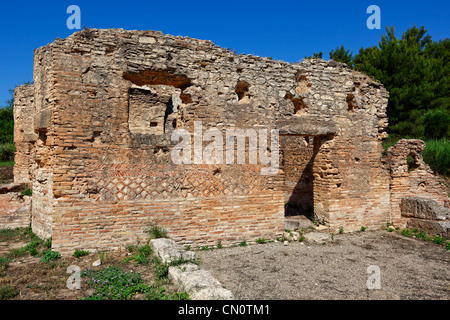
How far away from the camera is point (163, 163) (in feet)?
20.4

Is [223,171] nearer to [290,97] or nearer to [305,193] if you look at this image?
[290,97]

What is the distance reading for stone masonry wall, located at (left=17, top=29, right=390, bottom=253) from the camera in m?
5.59

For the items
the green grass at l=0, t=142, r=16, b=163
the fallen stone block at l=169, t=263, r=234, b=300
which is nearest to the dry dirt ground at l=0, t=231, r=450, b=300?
the fallen stone block at l=169, t=263, r=234, b=300

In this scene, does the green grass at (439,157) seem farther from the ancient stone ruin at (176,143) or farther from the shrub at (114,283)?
the shrub at (114,283)

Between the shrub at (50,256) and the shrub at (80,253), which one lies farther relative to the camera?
the shrub at (80,253)

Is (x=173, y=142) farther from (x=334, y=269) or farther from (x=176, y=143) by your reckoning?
(x=334, y=269)

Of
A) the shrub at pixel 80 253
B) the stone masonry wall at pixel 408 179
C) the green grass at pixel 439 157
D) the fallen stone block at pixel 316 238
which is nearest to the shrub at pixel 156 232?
the shrub at pixel 80 253

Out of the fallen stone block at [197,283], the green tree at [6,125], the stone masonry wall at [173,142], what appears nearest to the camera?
the fallen stone block at [197,283]

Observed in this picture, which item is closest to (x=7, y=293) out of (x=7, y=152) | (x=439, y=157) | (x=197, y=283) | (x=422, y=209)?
(x=197, y=283)

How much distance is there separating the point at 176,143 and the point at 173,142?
0.23 feet

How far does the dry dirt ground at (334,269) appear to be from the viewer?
14.4 ft

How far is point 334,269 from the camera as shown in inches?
210

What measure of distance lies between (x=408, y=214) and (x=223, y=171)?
5.67 metres

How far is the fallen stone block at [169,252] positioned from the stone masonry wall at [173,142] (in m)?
0.59
